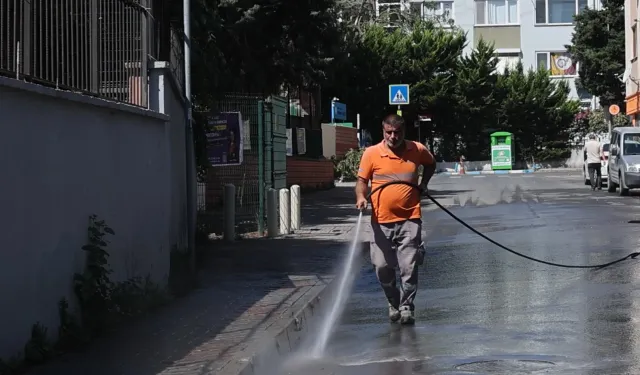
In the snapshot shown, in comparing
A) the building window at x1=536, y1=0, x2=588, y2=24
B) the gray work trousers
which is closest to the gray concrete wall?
the gray work trousers

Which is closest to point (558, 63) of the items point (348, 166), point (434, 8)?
point (434, 8)

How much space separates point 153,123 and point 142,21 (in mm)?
1195

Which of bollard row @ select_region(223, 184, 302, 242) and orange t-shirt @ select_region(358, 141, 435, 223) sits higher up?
orange t-shirt @ select_region(358, 141, 435, 223)

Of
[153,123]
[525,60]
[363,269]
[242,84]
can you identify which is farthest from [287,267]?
[525,60]

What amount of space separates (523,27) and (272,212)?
5306 cm

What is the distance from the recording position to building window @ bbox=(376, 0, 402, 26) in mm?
65812

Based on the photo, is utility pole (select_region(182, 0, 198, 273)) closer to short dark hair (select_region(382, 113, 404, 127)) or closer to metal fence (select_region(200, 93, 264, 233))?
short dark hair (select_region(382, 113, 404, 127))

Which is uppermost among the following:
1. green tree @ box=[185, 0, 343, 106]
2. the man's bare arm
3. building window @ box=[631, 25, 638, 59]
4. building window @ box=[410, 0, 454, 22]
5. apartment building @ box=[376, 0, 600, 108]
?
building window @ box=[410, 0, 454, 22]

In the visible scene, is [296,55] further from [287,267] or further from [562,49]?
[562,49]

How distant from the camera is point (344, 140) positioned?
1906 inches

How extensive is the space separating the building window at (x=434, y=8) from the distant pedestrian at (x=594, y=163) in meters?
35.5

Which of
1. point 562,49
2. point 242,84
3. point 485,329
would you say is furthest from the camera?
point 562,49

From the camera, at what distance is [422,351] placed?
26.0 feet

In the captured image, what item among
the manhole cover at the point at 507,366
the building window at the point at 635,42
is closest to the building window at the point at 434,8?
the building window at the point at 635,42
